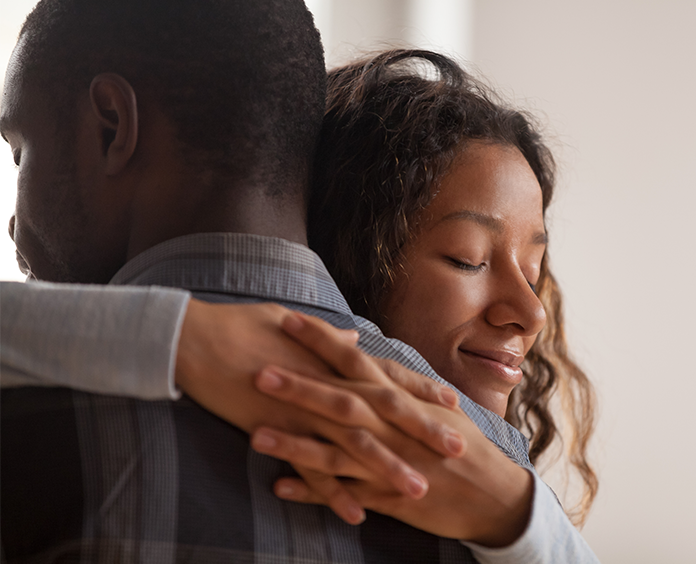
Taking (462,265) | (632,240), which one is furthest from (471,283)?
(632,240)

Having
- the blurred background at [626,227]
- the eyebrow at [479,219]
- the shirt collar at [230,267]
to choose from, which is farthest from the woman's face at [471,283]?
the blurred background at [626,227]

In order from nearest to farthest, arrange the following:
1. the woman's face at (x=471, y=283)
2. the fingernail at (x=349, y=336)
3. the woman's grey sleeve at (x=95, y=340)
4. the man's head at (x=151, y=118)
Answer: the woman's grey sleeve at (x=95, y=340) < the fingernail at (x=349, y=336) < the man's head at (x=151, y=118) < the woman's face at (x=471, y=283)

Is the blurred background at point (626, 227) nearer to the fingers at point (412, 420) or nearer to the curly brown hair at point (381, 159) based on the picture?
the curly brown hair at point (381, 159)

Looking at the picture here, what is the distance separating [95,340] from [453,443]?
1.10 feet

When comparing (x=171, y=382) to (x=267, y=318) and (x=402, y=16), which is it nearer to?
(x=267, y=318)

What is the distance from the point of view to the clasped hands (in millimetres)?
617

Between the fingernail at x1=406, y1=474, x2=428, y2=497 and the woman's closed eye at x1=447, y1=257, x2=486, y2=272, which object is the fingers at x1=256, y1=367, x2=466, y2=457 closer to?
the fingernail at x1=406, y1=474, x2=428, y2=497

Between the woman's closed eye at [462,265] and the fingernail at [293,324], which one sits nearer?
the fingernail at [293,324]

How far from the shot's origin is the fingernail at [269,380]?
611 mm

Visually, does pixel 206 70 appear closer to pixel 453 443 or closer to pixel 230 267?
pixel 230 267

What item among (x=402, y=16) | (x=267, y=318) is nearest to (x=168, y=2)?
(x=267, y=318)

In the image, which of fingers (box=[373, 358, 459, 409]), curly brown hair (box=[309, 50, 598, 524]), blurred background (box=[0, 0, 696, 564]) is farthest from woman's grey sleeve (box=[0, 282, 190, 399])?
blurred background (box=[0, 0, 696, 564])

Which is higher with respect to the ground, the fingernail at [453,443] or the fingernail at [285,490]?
the fingernail at [453,443]

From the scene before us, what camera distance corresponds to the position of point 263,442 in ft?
2.01
